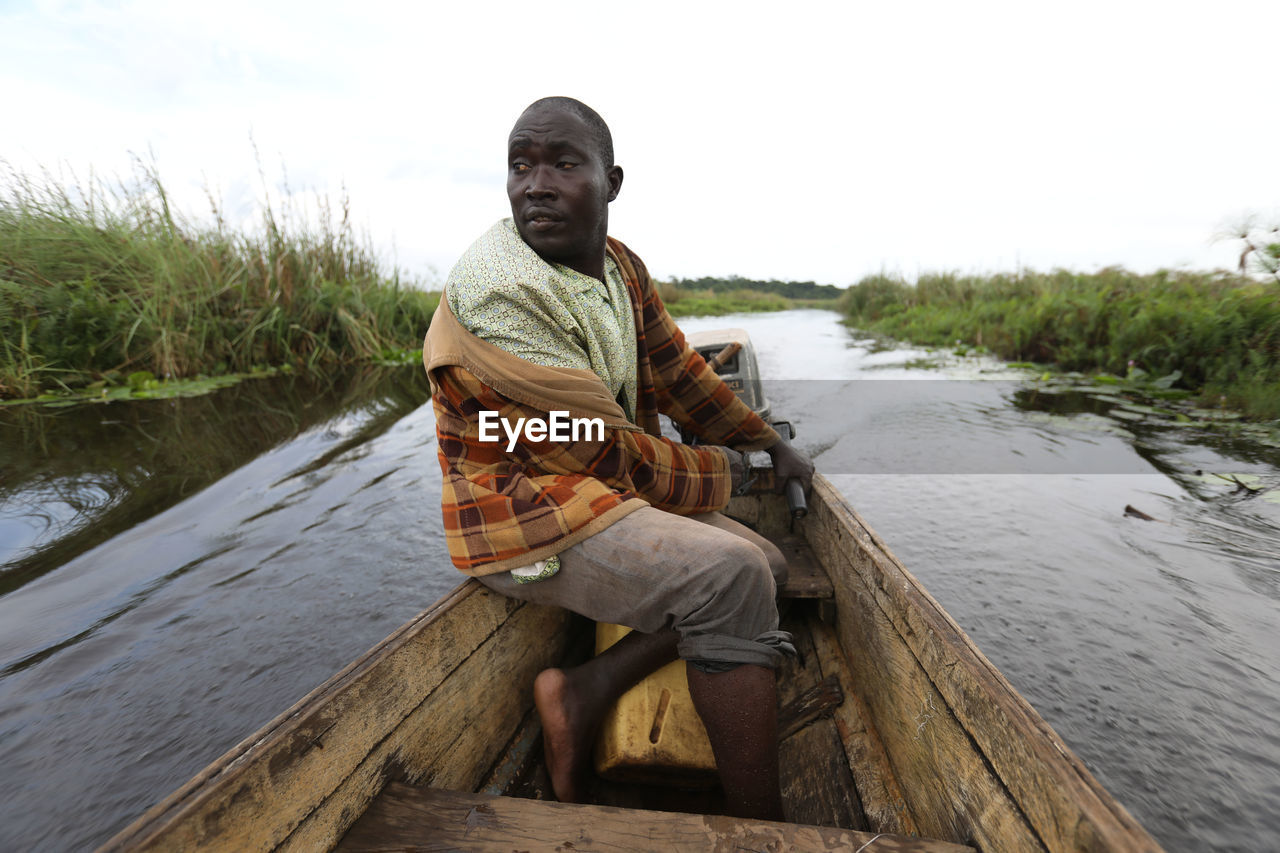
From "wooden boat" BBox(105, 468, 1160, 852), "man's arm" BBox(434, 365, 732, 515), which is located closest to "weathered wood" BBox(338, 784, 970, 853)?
"wooden boat" BBox(105, 468, 1160, 852)

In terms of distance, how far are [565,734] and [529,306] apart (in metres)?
0.94

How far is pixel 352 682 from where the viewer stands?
1057mm

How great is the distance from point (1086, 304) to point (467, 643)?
8.59 m

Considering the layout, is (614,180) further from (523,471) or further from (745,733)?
(745,733)

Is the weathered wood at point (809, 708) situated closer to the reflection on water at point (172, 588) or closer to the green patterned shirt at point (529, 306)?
the green patterned shirt at point (529, 306)

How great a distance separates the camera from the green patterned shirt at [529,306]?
1.32 m

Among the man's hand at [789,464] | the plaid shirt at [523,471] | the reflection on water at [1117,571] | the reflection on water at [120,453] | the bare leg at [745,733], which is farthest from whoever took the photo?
the reflection on water at [120,453]

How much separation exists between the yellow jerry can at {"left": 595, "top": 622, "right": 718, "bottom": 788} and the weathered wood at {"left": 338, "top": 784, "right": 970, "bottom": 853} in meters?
0.37

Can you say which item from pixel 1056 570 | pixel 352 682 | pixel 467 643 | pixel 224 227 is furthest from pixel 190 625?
pixel 224 227

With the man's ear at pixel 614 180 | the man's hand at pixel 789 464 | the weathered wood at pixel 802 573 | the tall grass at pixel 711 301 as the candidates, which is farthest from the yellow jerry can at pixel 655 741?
the tall grass at pixel 711 301

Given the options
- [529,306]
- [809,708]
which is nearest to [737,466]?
[809,708]

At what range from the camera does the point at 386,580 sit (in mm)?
2967

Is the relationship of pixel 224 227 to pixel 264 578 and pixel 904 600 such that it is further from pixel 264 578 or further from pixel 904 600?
pixel 904 600

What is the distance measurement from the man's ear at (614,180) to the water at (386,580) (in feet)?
6.37
